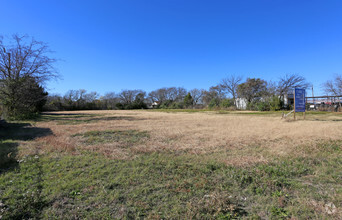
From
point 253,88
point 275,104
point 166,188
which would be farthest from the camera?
point 253,88

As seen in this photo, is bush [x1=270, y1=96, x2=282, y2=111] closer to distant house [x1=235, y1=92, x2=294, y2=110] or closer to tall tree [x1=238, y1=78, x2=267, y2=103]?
distant house [x1=235, y1=92, x2=294, y2=110]

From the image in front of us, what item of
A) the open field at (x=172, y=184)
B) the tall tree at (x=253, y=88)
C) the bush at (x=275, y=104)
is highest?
the tall tree at (x=253, y=88)

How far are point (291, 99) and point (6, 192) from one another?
41.6 meters

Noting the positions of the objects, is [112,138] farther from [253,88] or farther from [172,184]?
[253,88]

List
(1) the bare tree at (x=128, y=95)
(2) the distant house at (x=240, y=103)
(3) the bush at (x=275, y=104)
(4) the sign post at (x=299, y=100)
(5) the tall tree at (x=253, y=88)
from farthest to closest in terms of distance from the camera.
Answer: (1) the bare tree at (x=128, y=95)
(2) the distant house at (x=240, y=103)
(5) the tall tree at (x=253, y=88)
(3) the bush at (x=275, y=104)
(4) the sign post at (x=299, y=100)

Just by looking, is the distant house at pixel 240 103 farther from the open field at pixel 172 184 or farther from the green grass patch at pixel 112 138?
the open field at pixel 172 184

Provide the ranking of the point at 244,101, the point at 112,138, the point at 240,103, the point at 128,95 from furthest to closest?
the point at 128,95, the point at 240,103, the point at 244,101, the point at 112,138

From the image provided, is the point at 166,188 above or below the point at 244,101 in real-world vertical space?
below

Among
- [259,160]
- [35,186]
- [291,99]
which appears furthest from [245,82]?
[35,186]

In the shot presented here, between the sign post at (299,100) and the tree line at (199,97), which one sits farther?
the tree line at (199,97)

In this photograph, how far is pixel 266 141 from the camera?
19.5 ft

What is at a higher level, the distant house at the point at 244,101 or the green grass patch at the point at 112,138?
the distant house at the point at 244,101

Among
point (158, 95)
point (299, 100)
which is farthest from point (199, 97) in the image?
point (299, 100)

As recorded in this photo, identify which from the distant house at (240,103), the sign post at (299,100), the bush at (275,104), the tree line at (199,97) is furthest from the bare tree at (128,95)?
the sign post at (299,100)
